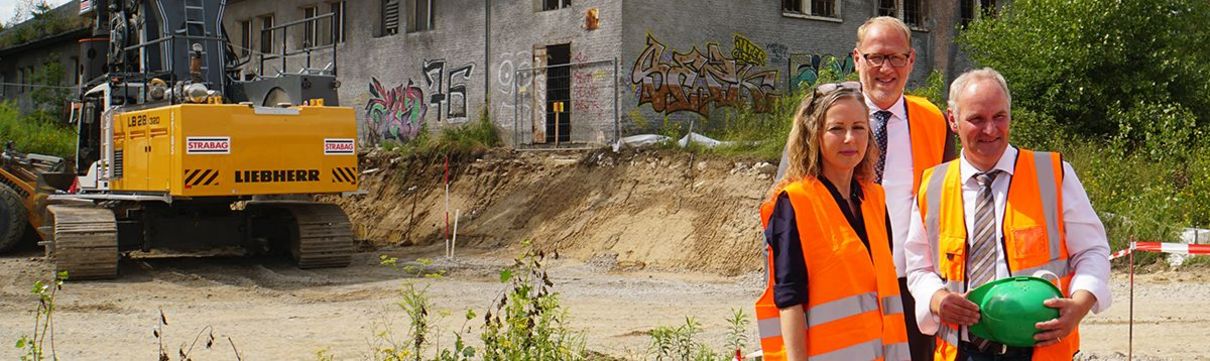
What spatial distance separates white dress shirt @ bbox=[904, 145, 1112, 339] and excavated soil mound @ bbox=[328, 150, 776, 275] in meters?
12.4

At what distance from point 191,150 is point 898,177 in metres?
11.6

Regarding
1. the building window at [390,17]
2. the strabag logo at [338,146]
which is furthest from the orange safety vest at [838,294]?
the building window at [390,17]

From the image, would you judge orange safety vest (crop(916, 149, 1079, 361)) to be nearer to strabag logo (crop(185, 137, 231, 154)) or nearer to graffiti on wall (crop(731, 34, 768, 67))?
strabag logo (crop(185, 137, 231, 154))

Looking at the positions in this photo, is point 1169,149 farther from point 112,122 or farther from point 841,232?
point 841,232

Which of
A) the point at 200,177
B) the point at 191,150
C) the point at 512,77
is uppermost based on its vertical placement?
the point at 512,77

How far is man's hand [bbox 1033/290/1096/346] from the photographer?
3686 mm

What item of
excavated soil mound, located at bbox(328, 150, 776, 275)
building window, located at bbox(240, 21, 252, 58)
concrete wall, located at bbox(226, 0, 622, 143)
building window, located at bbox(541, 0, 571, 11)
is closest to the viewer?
excavated soil mound, located at bbox(328, 150, 776, 275)

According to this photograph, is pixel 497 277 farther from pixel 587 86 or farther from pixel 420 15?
pixel 420 15

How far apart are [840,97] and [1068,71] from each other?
18.8 meters

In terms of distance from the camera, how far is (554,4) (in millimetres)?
22844

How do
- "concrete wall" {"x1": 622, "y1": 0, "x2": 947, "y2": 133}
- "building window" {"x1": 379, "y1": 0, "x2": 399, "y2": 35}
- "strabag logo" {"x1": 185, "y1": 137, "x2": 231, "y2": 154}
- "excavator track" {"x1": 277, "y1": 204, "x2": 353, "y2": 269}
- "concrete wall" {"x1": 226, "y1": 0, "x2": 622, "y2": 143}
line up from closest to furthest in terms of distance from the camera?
"strabag logo" {"x1": 185, "y1": 137, "x2": 231, "y2": 154} < "excavator track" {"x1": 277, "y1": 204, "x2": 353, "y2": 269} < "concrete wall" {"x1": 622, "y1": 0, "x2": 947, "y2": 133} < "concrete wall" {"x1": 226, "y1": 0, "x2": 622, "y2": 143} < "building window" {"x1": 379, "y1": 0, "x2": 399, "y2": 35}

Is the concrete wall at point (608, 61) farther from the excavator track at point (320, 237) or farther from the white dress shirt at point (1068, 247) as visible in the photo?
the white dress shirt at point (1068, 247)

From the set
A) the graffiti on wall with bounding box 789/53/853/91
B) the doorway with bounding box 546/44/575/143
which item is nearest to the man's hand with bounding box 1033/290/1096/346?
the doorway with bounding box 546/44/575/143

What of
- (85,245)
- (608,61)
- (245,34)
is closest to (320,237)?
(85,245)
